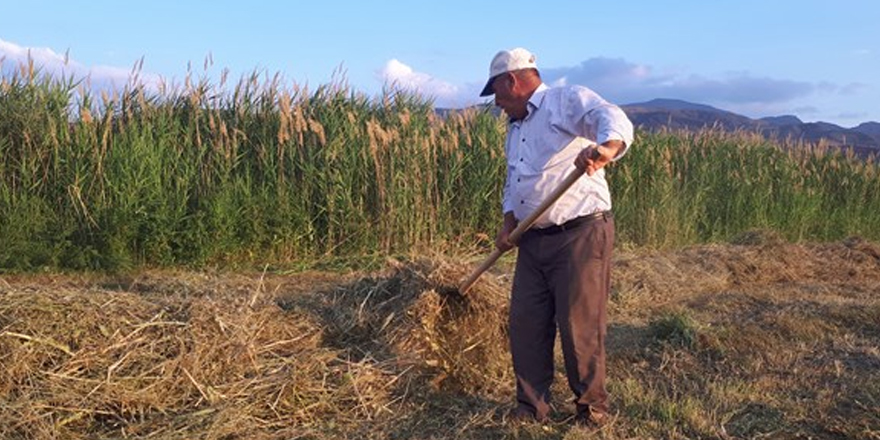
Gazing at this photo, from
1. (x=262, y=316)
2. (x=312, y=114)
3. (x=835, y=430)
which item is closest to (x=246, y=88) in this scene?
(x=312, y=114)

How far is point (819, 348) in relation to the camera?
18.7 ft

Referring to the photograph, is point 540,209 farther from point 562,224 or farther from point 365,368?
point 365,368

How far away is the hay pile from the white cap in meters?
1.47

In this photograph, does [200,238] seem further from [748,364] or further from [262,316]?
[748,364]

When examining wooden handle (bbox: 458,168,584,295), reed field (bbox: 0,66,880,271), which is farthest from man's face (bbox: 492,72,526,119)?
reed field (bbox: 0,66,880,271)

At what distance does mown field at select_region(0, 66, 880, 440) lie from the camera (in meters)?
4.02

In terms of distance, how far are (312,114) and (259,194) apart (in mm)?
1498

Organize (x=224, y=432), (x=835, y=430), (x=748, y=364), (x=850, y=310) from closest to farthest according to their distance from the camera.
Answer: (x=224, y=432), (x=835, y=430), (x=748, y=364), (x=850, y=310)

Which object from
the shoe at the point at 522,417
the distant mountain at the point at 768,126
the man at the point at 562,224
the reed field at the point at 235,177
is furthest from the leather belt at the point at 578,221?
the distant mountain at the point at 768,126

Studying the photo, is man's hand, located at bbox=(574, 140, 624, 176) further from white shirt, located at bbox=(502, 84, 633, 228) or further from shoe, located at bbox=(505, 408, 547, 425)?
shoe, located at bbox=(505, 408, 547, 425)

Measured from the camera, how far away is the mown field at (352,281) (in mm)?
4020

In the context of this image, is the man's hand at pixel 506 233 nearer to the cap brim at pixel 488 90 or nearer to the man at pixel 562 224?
the man at pixel 562 224

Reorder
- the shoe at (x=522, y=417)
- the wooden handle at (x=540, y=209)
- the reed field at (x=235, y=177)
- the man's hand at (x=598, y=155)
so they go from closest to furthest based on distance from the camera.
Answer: the man's hand at (x=598, y=155)
the wooden handle at (x=540, y=209)
the shoe at (x=522, y=417)
the reed field at (x=235, y=177)

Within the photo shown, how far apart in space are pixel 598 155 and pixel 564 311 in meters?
0.82
